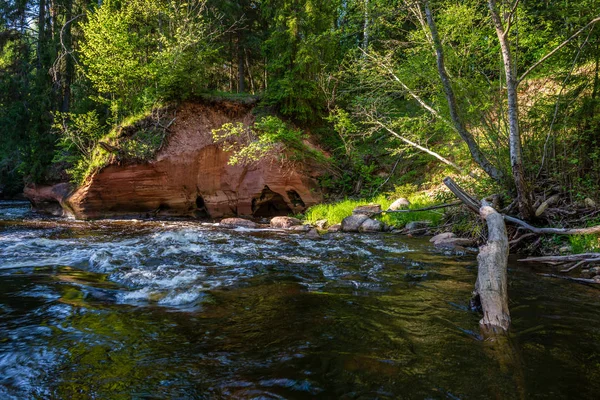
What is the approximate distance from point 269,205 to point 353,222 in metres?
5.74

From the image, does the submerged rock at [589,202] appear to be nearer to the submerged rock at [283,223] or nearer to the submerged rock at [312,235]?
the submerged rock at [312,235]

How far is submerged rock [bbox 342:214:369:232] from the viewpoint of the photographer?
1066cm

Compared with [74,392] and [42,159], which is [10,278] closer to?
[74,392]

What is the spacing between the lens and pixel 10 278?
5121 millimetres

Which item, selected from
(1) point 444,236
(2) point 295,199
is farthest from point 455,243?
(2) point 295,199

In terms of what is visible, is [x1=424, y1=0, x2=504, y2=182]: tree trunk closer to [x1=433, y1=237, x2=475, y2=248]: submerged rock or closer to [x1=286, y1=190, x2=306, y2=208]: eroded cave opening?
[x1=433, y1=237, x2=475, y2=248]: submerged rock

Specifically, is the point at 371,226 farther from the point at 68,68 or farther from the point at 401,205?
the point at 68,68

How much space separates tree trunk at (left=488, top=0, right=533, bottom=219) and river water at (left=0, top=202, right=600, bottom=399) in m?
1.57

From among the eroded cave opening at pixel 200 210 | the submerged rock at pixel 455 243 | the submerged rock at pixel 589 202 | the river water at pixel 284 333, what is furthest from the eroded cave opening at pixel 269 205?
→ the submerged rock at pixel 589 202

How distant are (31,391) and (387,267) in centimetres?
468

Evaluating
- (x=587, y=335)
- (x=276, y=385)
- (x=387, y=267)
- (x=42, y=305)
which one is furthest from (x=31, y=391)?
(x=387, y=267)

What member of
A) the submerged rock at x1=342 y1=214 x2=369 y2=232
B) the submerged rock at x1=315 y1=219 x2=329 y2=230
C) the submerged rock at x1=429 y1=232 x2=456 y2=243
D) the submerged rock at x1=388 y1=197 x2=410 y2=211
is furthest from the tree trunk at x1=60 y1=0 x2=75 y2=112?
the submerged rock at x1=429 y1=232 x2=456 y2=243

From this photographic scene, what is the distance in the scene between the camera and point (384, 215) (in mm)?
11117

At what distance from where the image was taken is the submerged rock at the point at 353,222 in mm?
10664
